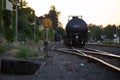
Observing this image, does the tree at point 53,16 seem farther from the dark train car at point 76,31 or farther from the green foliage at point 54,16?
the dark train car at point 76,31

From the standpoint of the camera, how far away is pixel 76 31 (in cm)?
3566

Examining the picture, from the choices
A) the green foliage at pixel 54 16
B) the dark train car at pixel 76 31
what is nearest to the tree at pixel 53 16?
the green foliage at pixel 54 16

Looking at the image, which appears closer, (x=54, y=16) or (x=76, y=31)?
(x=76, y=31)

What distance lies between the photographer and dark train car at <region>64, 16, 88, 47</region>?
35281 millimetres

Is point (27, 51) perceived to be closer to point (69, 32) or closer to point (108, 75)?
point (108, 75)

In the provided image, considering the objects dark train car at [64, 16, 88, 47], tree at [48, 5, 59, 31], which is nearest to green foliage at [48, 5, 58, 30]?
tree at [48, 5, 59, 31]

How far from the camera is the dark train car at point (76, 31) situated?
1389 inches

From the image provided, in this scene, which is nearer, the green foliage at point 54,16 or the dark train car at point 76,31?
the dark train car at point 76,31

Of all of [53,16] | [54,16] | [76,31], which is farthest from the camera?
[53,16]

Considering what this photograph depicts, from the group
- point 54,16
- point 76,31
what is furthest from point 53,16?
point 76,31

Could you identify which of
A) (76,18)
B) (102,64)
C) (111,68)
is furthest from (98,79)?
(76,18)

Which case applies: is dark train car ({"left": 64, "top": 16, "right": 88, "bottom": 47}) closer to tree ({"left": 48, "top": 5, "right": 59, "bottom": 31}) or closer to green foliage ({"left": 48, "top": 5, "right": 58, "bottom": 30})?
tree ({"left": 48, "top": 5, "right": 59, "bottom": 31})

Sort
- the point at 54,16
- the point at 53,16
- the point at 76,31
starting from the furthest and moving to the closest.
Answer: the point at 53,16, the point at 54,16, the point at 76,31

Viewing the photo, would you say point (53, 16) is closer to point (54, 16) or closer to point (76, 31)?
point (54, 16)
